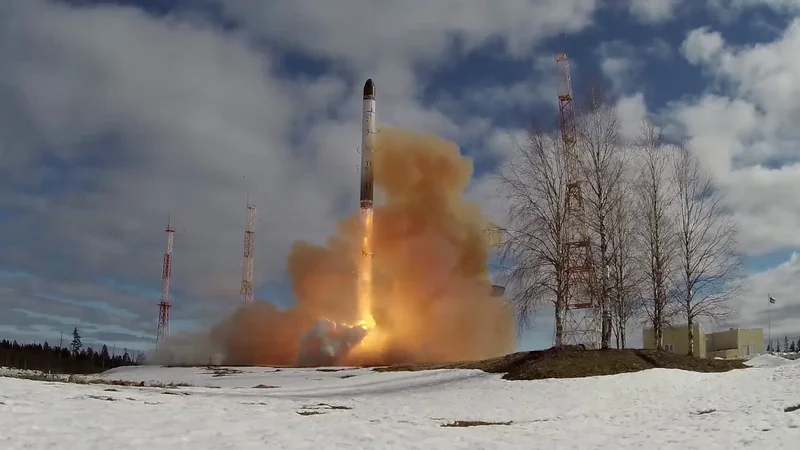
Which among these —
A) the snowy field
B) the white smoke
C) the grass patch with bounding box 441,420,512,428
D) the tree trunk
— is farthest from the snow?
the white smoke

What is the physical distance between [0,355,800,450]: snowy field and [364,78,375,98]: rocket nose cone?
4032cm

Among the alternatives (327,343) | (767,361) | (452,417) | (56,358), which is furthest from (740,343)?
(56,358)

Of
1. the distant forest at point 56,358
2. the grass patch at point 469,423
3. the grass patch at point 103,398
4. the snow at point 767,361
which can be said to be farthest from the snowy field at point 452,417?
the distant forest at point 56,358

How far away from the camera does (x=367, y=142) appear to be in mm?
61438

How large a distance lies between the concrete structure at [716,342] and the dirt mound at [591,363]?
75.3ft

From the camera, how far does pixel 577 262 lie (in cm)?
3384

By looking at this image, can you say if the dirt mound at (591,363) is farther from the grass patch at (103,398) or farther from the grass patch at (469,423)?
the grass patch at (103,398)

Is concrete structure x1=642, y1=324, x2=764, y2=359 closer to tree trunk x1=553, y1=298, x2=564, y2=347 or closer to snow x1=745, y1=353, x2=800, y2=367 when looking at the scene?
snow x1=745, y1=353, x2=800, y2=367

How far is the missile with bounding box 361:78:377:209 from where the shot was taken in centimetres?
6041

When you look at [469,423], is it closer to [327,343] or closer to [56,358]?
[327,343]

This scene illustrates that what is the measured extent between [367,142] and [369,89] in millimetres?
5708

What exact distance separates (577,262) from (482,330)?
30654mm

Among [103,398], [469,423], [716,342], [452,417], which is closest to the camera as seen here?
[469,423]

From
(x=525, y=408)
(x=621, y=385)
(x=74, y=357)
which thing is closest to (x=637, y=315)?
(x=621, y=385)
